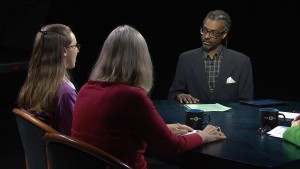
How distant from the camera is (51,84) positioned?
2414mm

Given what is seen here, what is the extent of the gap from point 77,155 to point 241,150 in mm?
736

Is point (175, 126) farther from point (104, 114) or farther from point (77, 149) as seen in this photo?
point (77, 149)

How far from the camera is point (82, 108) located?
208cm

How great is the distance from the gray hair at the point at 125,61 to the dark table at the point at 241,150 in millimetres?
379

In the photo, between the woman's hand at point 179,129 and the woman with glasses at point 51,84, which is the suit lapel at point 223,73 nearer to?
the woman's hand at point 179,129

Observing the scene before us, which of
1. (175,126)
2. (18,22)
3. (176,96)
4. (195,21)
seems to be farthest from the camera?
(195,21)

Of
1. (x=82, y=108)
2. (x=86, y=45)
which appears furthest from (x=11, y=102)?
(x=82, y=108)

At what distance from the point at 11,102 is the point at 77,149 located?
5.13 m

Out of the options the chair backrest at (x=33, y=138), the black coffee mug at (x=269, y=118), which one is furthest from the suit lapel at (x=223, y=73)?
the chair backrest at (x=33, y=138)

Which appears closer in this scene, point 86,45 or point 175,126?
point 175,126

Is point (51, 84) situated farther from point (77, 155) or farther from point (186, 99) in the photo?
point (186, 99)

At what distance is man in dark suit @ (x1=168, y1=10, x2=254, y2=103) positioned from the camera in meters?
3.57

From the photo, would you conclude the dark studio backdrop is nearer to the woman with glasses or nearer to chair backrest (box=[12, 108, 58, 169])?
the woman with glasses

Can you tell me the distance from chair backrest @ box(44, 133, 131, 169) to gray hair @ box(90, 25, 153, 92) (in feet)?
1.24
